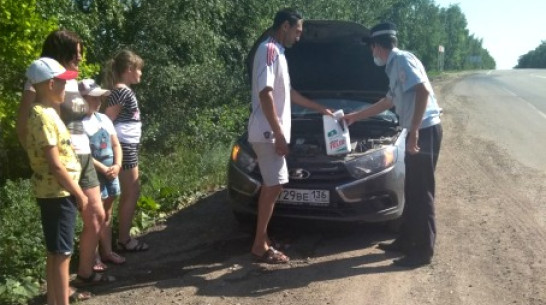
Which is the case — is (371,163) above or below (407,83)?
below

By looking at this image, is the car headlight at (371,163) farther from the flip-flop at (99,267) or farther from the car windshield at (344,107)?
the flip-flop at (99,267)

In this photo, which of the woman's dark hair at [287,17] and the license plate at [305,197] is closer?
the woman's dark hair at [287,17]

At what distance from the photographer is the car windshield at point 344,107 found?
249 inches

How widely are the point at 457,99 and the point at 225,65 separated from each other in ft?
36.3

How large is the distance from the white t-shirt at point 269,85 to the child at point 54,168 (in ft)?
5.11

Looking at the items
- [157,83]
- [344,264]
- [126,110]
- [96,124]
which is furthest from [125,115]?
[157,83]

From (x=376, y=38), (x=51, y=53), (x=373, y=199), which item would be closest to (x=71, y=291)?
(x=51, y=53)

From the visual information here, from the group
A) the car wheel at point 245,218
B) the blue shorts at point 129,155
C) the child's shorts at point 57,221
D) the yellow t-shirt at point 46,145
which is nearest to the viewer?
the yellow t-shirt at point 46,145

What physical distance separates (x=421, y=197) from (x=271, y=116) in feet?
4.90

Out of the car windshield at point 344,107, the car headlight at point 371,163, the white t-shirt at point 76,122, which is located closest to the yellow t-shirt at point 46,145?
the white t-shirt at point 76,122

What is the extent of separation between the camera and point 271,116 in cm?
459

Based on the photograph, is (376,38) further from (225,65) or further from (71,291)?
(225,65)

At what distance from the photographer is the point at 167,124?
9.90 metres

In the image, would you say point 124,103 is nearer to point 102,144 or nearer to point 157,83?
point 102,144
